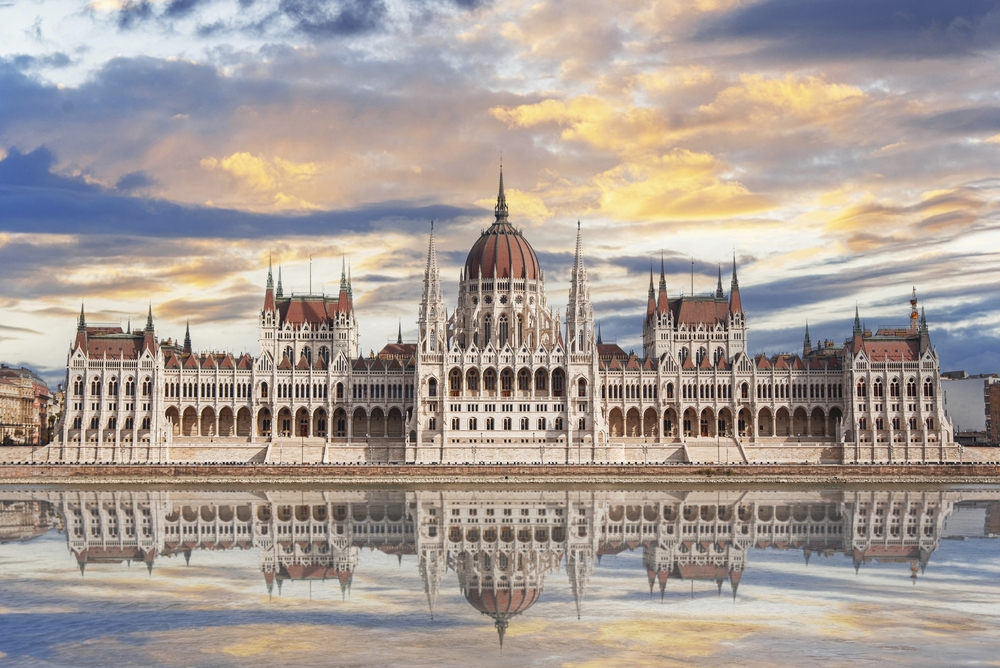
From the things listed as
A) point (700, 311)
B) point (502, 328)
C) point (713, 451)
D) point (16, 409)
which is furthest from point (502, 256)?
point (16, 409)

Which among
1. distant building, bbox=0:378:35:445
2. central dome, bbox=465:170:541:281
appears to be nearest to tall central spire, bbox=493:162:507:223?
central dome, bbox=465:170:541:281

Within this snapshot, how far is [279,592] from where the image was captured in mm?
43875

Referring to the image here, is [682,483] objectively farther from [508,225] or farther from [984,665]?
[984,665]

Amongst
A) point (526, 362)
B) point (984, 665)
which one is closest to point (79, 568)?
point (984, 665)

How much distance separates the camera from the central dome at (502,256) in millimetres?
130125

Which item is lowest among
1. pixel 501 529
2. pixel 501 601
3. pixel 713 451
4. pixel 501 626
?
pixel 501 626

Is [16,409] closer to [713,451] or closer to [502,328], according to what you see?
[502,328]

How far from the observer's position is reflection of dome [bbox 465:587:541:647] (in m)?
39.4

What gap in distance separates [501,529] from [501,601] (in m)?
21.0

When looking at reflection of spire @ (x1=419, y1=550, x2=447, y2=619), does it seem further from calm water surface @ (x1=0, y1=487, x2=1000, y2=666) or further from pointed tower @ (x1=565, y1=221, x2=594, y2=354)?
pointed tower @ (x1=565, y1=221, x2=594, y2=354)

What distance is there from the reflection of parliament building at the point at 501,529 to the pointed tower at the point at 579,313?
33130 mm

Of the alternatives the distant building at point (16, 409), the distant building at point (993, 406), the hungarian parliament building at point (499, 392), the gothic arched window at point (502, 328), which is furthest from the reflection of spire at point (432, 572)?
the distant building at point (993, 406)

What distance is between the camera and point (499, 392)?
11781 centimetres

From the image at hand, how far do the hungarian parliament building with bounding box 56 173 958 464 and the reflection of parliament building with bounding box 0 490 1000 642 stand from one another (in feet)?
83.0
